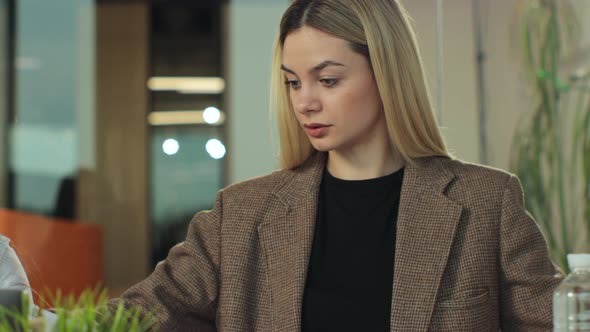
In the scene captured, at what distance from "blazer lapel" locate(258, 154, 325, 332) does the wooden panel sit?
148 inches

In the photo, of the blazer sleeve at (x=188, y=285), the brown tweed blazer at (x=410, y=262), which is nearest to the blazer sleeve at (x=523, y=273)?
the brown tweed blazer at (x=410, y=262)

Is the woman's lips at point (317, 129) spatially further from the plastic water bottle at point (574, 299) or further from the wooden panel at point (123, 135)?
the wooden panel at point (123, 135)

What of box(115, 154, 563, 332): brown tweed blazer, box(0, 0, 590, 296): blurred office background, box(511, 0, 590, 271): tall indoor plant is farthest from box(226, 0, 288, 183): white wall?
box(115, 154, 563, 332): brown tweed blazer

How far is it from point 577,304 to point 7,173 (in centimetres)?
392

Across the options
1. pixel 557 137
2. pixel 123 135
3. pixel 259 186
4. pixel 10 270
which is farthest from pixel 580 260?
pixel 123 135

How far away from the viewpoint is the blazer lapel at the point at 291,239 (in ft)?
5.92

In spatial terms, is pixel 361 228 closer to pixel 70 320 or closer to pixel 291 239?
pixel 291 239

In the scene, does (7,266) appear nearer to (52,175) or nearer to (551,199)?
(551,199)

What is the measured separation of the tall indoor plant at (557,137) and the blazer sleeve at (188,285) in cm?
184

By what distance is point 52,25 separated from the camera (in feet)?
16.7

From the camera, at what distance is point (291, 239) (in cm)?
188

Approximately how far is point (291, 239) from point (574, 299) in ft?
1.82

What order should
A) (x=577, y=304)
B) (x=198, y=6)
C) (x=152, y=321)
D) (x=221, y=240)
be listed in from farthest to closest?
1. (x=198, y=6)
2. (x=221, y=240)
3. (x=152, y=321)
4. (x=577, y=304)

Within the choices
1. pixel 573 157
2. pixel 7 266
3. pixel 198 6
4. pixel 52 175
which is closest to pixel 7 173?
pixel 52 175
